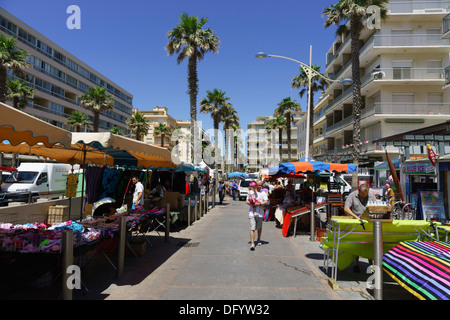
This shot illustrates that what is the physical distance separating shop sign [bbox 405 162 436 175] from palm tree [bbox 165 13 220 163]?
14837 mm

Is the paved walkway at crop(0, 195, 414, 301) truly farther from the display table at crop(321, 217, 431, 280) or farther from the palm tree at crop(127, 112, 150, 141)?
the palm tree at crop(127, 112, 150, 141)

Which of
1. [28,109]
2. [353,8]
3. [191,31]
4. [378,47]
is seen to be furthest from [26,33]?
[378,47]

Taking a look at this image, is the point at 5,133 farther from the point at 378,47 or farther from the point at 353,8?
the point at 378,47

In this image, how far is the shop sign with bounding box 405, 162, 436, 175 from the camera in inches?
503

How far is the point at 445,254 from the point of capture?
402 centimetres

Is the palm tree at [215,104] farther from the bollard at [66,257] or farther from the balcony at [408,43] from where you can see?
the bollard at [66,257]

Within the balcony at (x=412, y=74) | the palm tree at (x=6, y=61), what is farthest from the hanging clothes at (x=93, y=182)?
the balcony at (x=412, y=74)

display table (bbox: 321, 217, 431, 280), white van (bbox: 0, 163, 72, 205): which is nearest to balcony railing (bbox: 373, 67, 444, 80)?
display table (bbox: 321, 217, 431, 280)

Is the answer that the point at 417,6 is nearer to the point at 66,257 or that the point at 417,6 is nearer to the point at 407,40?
the point at 407,40

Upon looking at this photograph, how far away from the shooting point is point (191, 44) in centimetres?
2428

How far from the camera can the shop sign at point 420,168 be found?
12768mm

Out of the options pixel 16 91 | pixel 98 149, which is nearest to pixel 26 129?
pixel 98 149

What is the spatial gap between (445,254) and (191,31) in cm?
2431

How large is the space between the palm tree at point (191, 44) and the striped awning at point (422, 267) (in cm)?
2007
